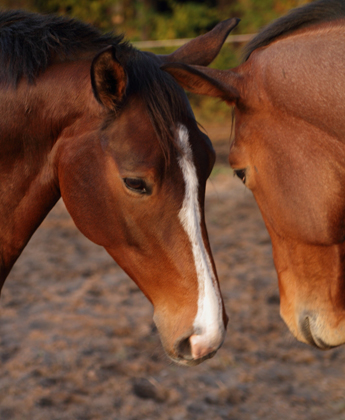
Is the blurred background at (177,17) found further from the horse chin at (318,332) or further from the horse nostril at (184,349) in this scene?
the horse nostril at (184,349)

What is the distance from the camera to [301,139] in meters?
2.04

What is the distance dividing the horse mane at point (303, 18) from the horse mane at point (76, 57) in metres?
0.58

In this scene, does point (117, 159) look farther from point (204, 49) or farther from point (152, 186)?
point (204, 49)

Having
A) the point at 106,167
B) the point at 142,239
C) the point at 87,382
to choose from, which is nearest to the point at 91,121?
the point at 106,167

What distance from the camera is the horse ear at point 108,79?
168 centimetres

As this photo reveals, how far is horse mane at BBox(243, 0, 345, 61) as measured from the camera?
6.83ft

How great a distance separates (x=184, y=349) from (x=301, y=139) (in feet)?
3.27

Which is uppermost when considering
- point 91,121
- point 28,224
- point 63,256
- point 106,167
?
point 91,121

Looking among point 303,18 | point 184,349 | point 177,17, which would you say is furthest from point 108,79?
point 177,17

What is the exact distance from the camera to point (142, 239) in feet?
6.14

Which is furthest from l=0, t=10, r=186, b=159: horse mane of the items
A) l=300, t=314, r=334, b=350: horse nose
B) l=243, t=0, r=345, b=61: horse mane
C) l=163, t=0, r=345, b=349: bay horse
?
l=300, t=314, r=334, b=350: horse nose

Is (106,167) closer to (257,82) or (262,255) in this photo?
(257,82)

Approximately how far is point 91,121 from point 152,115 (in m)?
0.25

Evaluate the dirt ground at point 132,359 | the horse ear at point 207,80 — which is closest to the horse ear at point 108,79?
the horse ear at point 207,80
